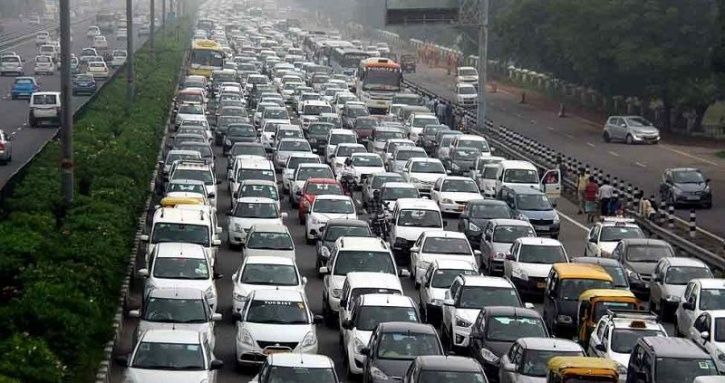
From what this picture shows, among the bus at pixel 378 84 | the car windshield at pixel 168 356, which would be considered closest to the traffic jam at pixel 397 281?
the car windshield at pixel 168 356

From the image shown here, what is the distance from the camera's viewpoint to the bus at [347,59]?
366 ft

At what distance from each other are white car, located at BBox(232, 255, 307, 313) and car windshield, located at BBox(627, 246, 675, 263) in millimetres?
8035

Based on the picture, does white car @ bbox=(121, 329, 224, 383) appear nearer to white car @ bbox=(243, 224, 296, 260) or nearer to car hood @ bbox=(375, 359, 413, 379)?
car hood @ bbox=(375, 359, 413, 379)

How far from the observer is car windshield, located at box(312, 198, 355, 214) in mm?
42188

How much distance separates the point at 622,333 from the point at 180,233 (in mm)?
11769

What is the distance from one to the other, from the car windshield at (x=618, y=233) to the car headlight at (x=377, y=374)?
15054 millimetres

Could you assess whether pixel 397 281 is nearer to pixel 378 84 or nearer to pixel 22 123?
pixel 22 123

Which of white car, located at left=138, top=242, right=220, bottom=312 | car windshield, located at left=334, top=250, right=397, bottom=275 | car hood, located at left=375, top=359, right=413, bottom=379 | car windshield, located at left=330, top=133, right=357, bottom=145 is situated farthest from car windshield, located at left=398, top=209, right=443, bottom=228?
car windshield, located at left=330, top=133, right=357, bottom=145

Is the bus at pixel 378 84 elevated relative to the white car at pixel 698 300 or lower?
lower

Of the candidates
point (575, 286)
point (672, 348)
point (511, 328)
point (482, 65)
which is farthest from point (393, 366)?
point (482, 65)

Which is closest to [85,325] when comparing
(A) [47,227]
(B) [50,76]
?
(A) [47,227]

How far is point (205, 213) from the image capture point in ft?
120

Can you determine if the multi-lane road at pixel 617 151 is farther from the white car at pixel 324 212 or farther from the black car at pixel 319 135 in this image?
the white car at pixel 324 212

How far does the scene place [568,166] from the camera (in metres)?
58.5
